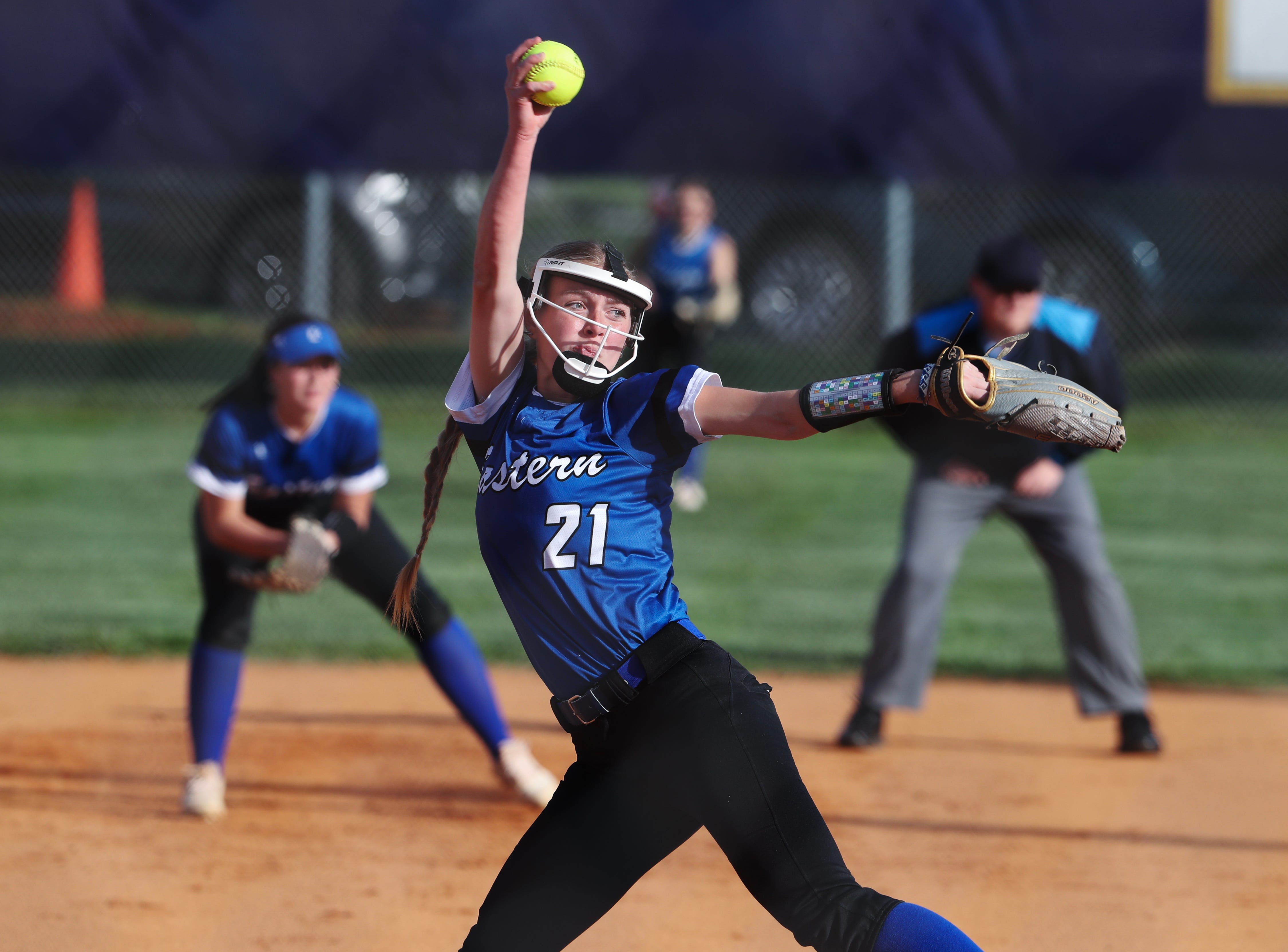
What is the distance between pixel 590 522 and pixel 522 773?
7.07 feet

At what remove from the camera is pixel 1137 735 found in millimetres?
5094

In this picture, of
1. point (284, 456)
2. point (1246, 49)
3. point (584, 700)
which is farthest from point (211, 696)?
point (1246, 49)

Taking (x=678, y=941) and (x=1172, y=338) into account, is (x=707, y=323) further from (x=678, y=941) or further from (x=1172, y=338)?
(x=678, y=941)

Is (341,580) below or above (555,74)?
below

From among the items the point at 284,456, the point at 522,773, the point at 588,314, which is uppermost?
the point at 588,314

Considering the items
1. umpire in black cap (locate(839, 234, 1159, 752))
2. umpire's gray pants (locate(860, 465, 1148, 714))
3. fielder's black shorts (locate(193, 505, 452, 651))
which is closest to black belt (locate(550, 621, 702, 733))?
fielder's black shorts (locate(193, 505, 452, 651))

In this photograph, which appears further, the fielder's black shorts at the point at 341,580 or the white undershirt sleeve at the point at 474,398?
the fielder's black shorts at the point at 341,580

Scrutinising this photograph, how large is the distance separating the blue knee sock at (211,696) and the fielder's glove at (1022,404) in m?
2.84

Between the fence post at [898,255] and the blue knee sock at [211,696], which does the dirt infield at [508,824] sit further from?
the fence post at [898,255]

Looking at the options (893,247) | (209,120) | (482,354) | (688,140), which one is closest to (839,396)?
(482,354)

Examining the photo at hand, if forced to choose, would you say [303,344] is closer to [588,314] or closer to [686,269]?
[588,314]

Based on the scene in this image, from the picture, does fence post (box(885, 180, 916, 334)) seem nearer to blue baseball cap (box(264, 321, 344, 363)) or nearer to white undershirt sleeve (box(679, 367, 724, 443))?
blue baseball cap (box(264, 321, 344, 363))

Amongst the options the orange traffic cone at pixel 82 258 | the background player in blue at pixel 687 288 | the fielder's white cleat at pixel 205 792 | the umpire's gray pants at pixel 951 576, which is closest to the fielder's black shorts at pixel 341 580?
the fielder's white cleat at pixel 205 792

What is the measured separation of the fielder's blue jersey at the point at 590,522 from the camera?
247 centimetres
